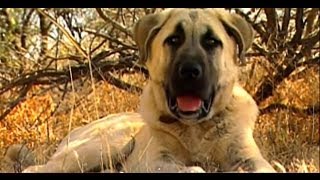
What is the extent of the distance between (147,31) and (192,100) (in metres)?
0.47

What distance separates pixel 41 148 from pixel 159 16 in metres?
1.50

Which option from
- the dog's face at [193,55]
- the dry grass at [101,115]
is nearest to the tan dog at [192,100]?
the dog's face at [193,55]

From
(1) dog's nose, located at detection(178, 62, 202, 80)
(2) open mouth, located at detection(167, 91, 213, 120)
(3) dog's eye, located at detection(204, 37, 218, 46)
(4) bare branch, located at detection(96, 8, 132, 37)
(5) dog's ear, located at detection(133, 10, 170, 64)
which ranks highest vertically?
(4) bare branch, located at detection(96, 8, 132, 37)

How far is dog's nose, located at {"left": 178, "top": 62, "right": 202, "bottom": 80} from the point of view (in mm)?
3406

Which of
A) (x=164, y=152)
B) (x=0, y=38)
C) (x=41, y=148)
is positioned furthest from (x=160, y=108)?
(x=0, y=38)

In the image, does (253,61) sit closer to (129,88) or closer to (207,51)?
(129,88)

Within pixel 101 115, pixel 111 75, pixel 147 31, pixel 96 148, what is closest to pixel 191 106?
pixel 147 31

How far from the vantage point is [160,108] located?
3723 millimetres

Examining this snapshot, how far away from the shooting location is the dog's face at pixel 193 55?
3.47m

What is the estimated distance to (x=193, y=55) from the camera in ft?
11.4

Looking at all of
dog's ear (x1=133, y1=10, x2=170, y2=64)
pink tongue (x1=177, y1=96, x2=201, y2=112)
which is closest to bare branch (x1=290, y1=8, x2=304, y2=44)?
dog's ear (x1=133, y1=10, x2=170, y2=64)

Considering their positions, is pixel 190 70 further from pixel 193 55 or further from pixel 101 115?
pixel 101 115

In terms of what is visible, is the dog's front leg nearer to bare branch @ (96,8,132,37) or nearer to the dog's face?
the dog's face

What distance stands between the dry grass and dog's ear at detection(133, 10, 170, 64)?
1499 millimetres
